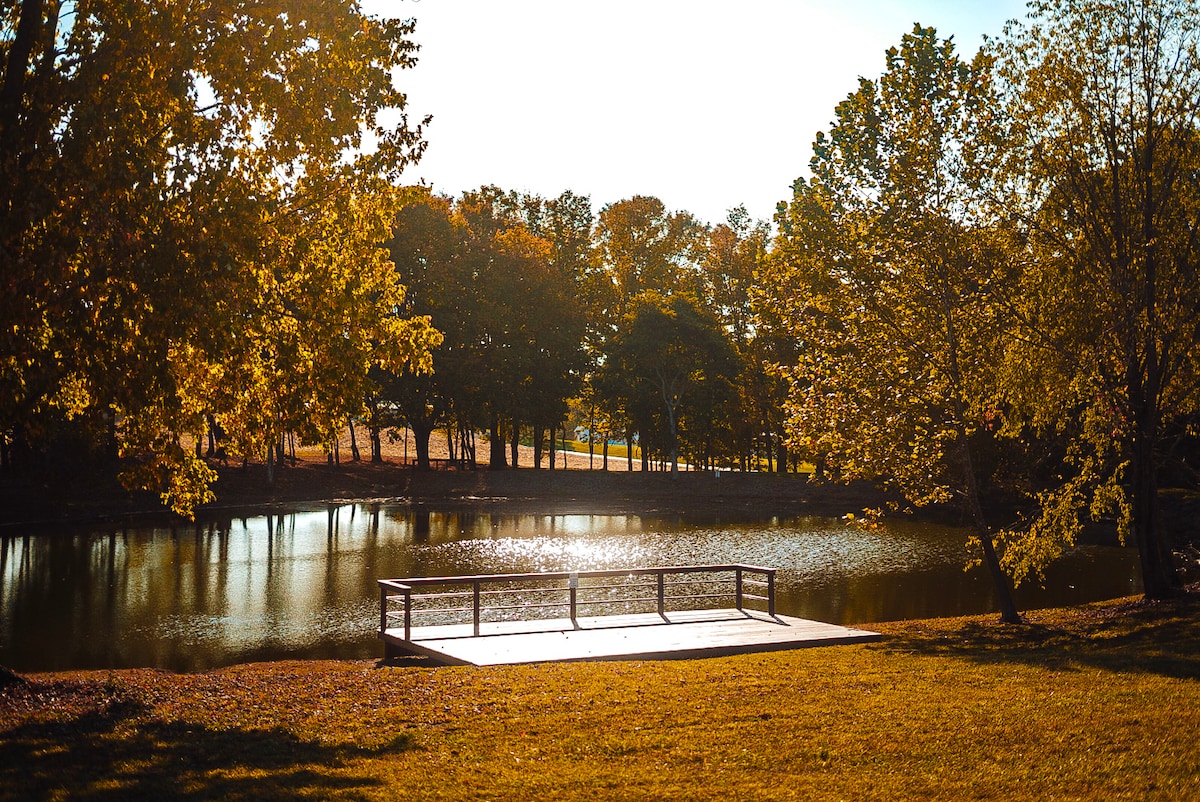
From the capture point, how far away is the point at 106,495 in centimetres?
5075

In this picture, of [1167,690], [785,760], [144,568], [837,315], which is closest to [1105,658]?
[1167,690]

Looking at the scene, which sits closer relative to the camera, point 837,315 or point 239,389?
point 239,389

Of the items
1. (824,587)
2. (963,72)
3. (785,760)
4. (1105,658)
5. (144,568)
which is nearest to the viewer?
(785,760)

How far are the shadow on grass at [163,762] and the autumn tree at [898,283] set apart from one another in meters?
13.5

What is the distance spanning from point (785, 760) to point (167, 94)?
985 cm

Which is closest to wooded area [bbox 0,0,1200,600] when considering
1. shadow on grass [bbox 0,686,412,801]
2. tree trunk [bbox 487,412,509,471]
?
shadow on grass [bbox 0,686,412,801]

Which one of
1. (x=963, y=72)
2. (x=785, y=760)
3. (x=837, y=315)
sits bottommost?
(x=785, y=760)

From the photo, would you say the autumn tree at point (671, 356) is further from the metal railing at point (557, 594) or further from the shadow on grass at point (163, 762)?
the shadow on grass at point (163, 762)

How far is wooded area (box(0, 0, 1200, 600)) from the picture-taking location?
1098cm


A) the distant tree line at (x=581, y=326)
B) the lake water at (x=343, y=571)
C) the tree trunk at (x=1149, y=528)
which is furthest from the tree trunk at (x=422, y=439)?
the tree trunk at (x=1149, y=528)

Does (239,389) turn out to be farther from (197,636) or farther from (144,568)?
(144,568)

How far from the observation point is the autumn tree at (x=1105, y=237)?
61.3 ft

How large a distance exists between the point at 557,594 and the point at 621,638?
8.75 meters

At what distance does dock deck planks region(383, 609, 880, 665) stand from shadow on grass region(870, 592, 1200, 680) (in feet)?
5.66
